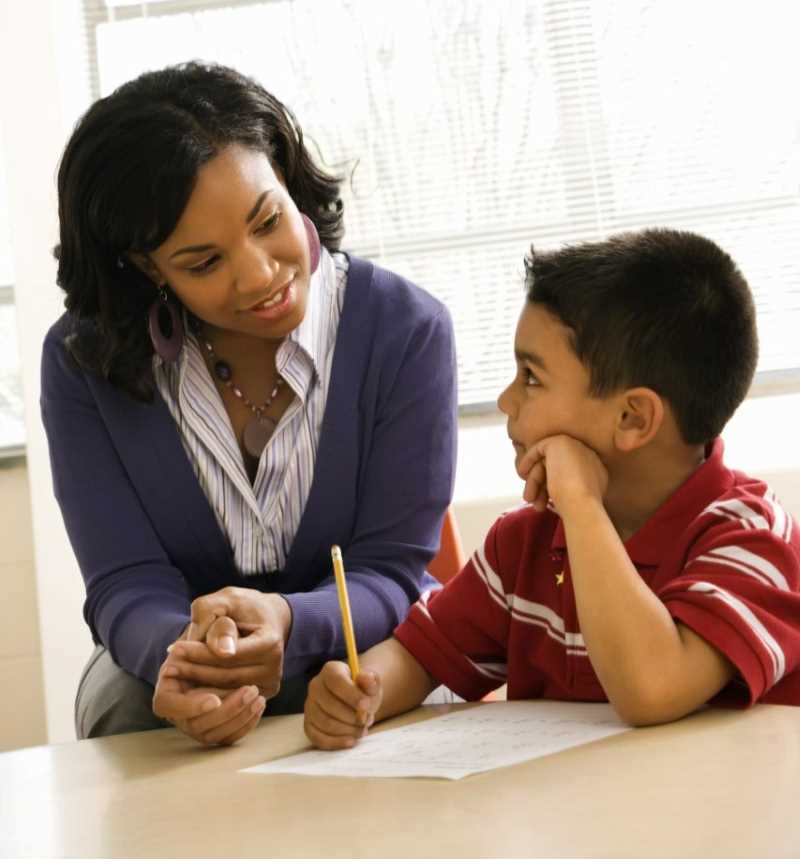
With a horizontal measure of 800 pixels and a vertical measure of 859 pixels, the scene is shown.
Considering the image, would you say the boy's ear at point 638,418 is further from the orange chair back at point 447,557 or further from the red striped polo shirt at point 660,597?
the orange chair back at point 447,557

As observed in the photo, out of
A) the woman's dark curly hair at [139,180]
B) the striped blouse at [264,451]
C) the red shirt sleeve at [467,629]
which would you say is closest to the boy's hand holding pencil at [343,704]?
the red shirt sleeve at [467,629]

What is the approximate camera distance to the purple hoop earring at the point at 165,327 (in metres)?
1.70

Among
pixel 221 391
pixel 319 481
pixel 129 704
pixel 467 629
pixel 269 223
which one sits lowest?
pixel 129 704

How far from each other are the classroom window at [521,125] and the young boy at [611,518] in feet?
5.06

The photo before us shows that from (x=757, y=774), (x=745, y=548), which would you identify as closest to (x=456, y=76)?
(x=745, y=548)

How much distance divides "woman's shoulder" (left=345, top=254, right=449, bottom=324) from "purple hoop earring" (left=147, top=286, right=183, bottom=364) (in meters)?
0.23

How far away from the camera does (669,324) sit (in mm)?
1296

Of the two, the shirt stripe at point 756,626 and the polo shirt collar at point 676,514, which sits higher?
the polo shirt collar at point 676,514

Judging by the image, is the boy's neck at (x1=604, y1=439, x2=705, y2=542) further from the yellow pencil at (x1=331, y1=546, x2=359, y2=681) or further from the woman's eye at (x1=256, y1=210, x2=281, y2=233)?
the woman's eye at (x1=256, y1=210, x2=281, y2=233)

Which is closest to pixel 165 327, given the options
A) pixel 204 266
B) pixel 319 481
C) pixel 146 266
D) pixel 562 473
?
pixel 146 266

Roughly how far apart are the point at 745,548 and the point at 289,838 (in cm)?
52

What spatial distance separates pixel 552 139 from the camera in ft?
9.47

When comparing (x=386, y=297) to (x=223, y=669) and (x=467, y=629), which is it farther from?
(x=223, y=669)

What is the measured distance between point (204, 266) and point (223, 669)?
1.72 ft
